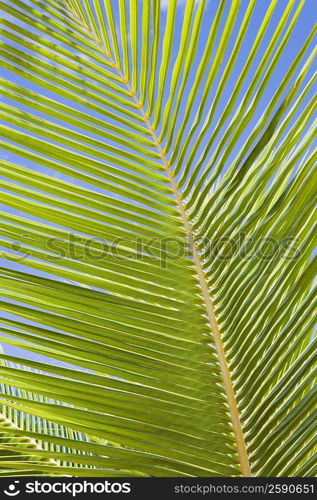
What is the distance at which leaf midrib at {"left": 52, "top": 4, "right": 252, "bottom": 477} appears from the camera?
2.71ft

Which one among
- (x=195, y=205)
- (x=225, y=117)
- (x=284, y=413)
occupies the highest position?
(x=225, y=117)

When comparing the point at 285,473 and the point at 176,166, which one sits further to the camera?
the point at 176,166

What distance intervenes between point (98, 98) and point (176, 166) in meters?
0.18

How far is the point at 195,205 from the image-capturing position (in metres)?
0.95

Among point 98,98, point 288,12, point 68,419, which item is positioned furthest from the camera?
point 98,98

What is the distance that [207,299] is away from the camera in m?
0.89

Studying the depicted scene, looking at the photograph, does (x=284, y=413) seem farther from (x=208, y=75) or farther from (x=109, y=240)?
(x=208, y=75)

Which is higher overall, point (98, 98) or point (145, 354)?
point (98, 98)

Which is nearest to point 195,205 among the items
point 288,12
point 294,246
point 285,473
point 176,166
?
point 176,166

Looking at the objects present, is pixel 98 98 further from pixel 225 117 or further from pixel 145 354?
pixel 145 354

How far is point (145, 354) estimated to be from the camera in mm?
814

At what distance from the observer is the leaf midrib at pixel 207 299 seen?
82cm

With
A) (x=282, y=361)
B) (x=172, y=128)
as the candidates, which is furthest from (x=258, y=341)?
(x=172, y=128)

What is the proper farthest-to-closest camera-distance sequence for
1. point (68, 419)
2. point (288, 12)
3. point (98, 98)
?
1. point (98, 98)
2. point (288, 12)
3. point (68, 419)
